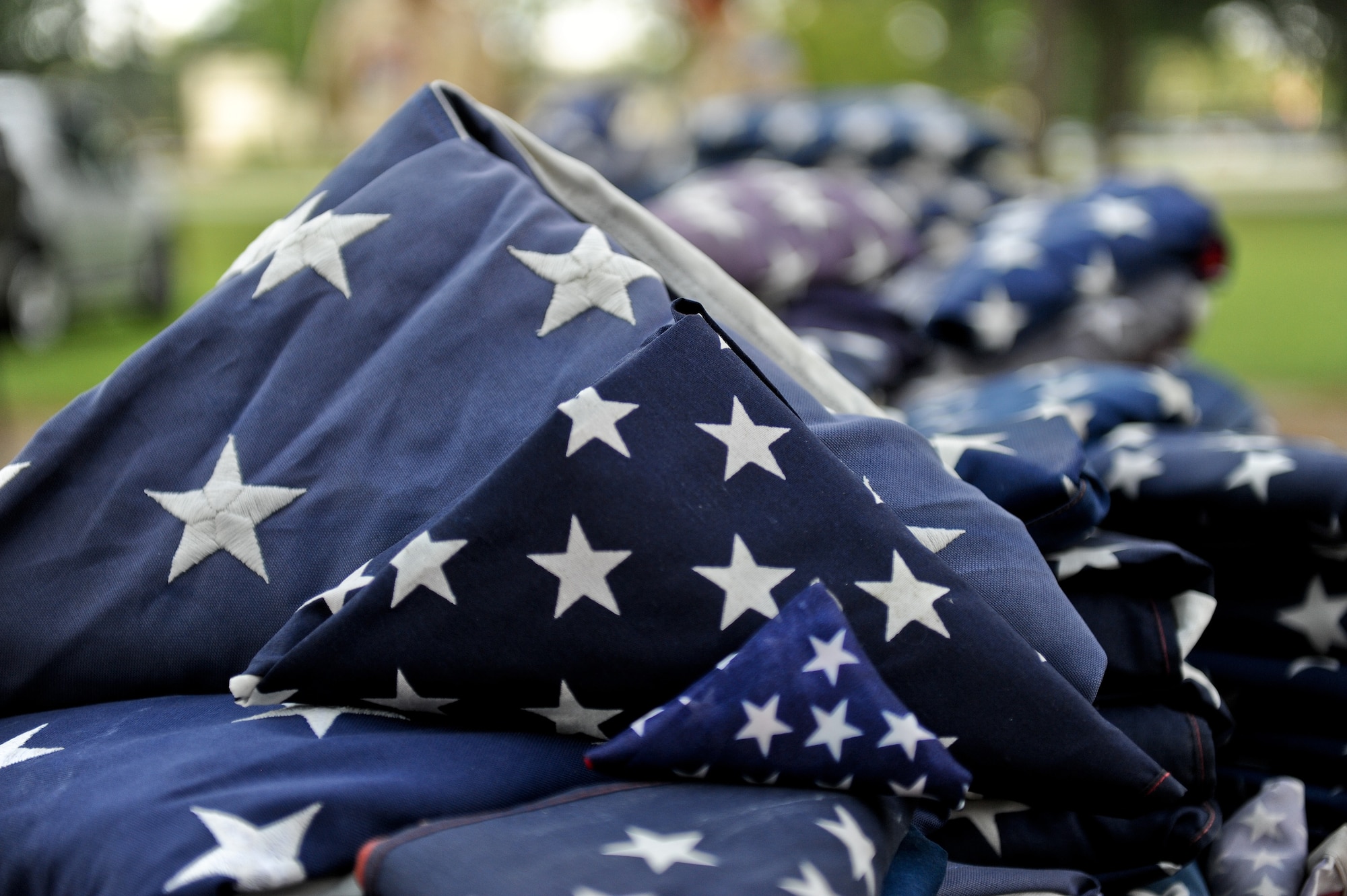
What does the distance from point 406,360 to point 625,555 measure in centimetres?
32

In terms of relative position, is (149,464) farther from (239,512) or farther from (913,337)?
(913,337)

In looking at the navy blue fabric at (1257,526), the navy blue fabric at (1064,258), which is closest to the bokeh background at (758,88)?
the navy blue fabric at (1064,258)

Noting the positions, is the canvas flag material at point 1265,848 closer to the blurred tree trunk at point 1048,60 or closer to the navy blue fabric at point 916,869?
the navy blue fabric at point 916,869

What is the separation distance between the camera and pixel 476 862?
0.74m

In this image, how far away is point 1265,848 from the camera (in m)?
1.18

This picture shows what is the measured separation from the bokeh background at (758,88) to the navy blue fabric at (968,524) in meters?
3.42

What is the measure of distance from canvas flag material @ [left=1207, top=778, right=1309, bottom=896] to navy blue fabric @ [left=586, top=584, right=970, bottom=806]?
19.4 inches

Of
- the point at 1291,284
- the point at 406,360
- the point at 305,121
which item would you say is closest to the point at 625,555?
the point at 406,360

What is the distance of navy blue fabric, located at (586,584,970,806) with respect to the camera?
0.81 m

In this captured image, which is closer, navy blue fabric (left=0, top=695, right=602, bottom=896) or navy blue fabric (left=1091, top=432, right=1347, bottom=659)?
navy blue fabric (left=0, top=695, right=602, bottom=896)

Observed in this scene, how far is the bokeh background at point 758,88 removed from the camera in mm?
6375

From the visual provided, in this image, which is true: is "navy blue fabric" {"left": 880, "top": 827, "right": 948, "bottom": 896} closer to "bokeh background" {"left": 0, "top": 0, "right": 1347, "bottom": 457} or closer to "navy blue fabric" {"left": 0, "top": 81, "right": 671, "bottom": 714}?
"navy blue fabric" {"left": 0, "top": 81, "right": 671, "bottom": 714}

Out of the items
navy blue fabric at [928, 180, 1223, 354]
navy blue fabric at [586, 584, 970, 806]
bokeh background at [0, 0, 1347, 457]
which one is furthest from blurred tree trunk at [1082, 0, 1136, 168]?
navy blue fabric at [586, 584, 970, 806]

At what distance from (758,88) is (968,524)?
6825 millimetres
